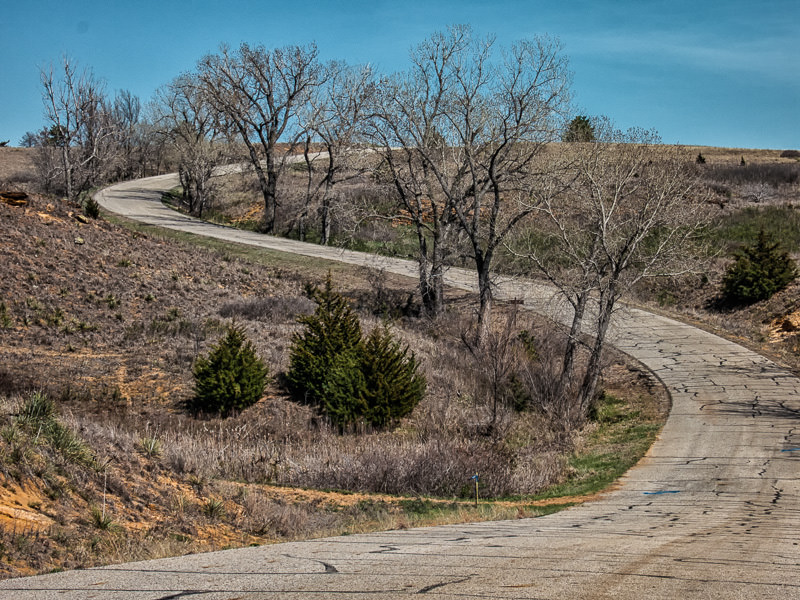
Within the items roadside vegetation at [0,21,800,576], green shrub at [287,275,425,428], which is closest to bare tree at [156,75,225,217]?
roadside vegetation at [0,21,800,576]

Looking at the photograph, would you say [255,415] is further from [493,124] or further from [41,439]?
[493,124]

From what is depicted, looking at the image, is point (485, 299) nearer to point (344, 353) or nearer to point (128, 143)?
point (344, 353)

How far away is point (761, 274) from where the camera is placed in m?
32.6

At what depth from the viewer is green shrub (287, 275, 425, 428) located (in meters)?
19.0

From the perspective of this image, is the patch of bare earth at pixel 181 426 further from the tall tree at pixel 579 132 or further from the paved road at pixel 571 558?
the tall tree at pixel 579 132

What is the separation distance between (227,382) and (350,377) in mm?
3179

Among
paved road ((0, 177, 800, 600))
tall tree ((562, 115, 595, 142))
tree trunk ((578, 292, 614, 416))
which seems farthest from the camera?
tall tree ((562, 115, 595, 142))

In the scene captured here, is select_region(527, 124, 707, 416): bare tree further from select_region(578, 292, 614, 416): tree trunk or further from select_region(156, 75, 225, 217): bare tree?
select_region(156, 75, 225, 217): bare tree

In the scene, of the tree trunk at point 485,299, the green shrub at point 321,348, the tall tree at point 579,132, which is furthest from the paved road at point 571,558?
the tall tree at point 579,132

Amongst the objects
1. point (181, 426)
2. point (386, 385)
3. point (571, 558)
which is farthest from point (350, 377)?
point (571, 558)

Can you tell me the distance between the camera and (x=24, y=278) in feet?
82.0

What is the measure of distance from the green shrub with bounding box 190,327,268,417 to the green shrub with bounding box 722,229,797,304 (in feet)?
77.3

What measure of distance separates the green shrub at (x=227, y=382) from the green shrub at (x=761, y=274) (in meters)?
23.5

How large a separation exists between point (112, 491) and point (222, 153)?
50748 mm
